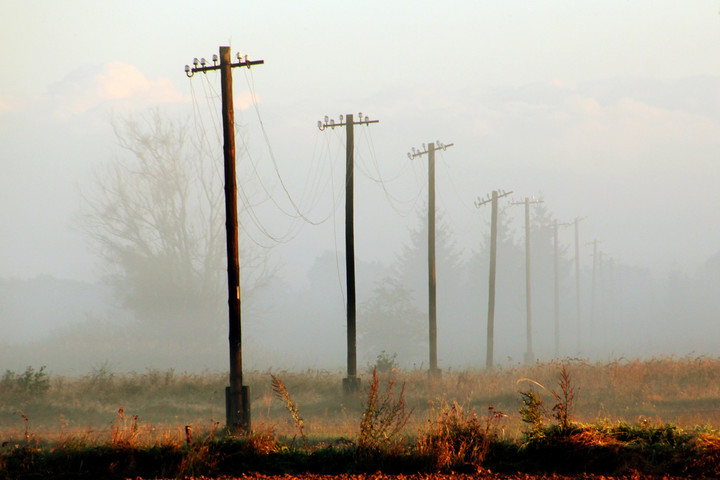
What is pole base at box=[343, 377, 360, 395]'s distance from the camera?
1775 cm

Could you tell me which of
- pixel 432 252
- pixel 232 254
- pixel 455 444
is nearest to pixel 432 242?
pixel 432 252

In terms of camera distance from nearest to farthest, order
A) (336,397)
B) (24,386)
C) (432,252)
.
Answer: (24,386) < (336,397) < (432,252)

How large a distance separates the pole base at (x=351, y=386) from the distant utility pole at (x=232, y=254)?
18.6ft

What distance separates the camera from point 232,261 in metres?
12.5

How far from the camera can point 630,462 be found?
6.57 metres

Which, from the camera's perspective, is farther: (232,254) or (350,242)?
(350,242)

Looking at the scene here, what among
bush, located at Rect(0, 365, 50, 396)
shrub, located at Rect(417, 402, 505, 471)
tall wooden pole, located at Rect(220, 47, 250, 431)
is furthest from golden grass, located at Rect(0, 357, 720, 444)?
shrub, located at Rect(417, 402, 505, 471)

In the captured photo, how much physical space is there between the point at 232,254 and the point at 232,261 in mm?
135

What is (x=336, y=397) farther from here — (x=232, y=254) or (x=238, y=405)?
(x=232, y=254)

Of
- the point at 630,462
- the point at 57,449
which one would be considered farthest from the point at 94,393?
the point at 630,462

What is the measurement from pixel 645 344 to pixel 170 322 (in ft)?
166


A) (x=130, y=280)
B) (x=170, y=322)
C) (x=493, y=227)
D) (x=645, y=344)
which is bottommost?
(x=645, y=344)

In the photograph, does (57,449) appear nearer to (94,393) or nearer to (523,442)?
(523,442)

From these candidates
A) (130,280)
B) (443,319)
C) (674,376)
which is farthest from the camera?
(443,319)
